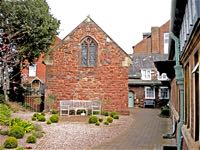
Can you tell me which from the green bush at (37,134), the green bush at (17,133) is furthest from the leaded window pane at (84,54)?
the green bush at (17,133)

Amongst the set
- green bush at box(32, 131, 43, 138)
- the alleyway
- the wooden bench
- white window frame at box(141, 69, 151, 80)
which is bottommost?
the alleyway

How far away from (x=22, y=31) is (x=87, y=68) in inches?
245

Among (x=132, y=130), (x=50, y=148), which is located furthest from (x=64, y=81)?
(x=50, y=148)

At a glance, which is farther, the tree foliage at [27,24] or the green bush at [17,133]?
the tree foliage at [27,24]

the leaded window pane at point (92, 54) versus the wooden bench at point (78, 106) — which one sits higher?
the leaded window pane at point (92, 54)

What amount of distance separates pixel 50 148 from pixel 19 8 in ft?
62.8

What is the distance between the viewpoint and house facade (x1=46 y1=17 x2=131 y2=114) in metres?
32.4

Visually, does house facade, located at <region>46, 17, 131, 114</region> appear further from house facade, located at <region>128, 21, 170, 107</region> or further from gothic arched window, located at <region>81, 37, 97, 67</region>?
house facade, located at <region>128, 21, 170, 107</region>

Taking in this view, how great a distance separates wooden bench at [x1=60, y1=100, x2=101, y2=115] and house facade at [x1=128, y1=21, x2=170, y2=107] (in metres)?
14.5

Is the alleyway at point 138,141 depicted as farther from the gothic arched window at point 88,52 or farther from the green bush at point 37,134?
the gothic arched window at point 88,52

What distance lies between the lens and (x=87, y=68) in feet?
107

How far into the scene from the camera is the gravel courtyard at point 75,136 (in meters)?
16.2

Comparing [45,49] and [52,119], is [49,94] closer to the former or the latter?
[45,49]

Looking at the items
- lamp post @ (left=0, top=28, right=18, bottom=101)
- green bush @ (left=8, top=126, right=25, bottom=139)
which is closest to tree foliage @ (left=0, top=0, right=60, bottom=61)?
lamp post @ (left=0, top=28, right=18, bottom=101)
